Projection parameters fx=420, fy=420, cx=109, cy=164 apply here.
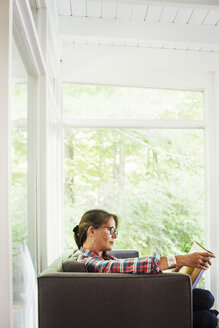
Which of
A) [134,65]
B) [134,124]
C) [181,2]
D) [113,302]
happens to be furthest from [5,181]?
[134,65]

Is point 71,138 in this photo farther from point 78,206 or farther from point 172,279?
point 172,279

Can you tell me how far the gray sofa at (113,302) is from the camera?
5.62ft

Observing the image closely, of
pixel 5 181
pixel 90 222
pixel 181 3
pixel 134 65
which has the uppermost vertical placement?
pixel 181 3

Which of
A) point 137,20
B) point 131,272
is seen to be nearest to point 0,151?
point 131,272

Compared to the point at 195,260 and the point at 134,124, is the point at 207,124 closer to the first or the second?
the point at 134,124

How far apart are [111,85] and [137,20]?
0.69 metres

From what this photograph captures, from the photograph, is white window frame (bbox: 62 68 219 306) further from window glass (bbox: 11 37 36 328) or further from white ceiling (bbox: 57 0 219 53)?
window glass (bbox: 11 37 36 328)

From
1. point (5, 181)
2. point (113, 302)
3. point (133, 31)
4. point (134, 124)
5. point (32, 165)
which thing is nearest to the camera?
point (5, 181)

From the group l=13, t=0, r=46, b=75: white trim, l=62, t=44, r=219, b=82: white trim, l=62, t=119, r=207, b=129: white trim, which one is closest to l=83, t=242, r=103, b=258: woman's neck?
l=13, t=0, r=46, b=75: white trim

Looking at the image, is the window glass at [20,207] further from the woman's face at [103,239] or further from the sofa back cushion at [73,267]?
the woman's face at [103,239]

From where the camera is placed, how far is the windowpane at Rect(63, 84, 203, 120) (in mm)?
3877

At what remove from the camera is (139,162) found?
3963 millimetres

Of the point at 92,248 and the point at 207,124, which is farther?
the point at 207,124

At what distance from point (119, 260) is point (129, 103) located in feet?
7.55
